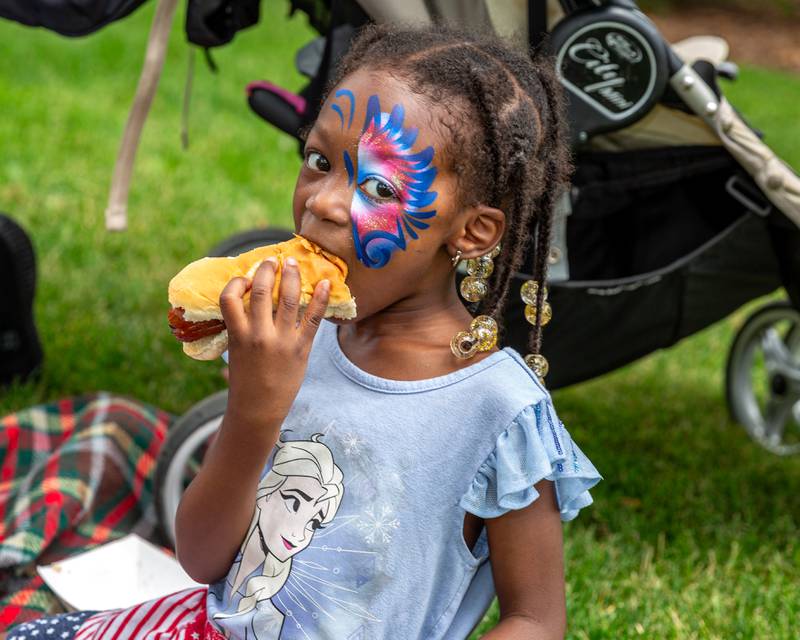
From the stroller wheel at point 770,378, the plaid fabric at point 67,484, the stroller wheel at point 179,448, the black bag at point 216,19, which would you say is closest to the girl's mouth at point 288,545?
the stroller wheel at point 179,448

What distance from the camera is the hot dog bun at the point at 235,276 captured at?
56.3 inches

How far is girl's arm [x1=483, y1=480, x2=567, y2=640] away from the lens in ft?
4.89

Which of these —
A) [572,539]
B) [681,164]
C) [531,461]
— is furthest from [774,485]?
[531,461]

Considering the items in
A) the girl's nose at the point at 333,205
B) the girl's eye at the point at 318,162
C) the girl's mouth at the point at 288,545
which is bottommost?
the girl's mouth at the point at 288,545

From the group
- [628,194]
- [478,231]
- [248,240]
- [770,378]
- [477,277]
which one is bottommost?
[770,378]

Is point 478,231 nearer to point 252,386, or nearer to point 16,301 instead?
point 252,386

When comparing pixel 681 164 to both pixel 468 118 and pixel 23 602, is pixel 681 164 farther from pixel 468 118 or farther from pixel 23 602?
pixel 23 602

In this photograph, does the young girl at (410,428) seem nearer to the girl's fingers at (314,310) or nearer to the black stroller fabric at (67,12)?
the girl's fingers at (314,310)

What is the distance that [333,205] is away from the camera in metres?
1.49

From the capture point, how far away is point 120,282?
403 centimetres

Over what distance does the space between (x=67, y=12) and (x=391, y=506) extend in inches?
56.6

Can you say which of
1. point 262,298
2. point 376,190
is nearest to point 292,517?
point 262,298

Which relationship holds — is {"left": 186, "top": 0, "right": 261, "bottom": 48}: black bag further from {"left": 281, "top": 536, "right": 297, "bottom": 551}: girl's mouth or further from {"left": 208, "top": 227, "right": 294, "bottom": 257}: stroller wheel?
{"left": 281, "top": 536, "right": 297, "bottom": 551}: girl's mouth

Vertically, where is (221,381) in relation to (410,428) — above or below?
below
